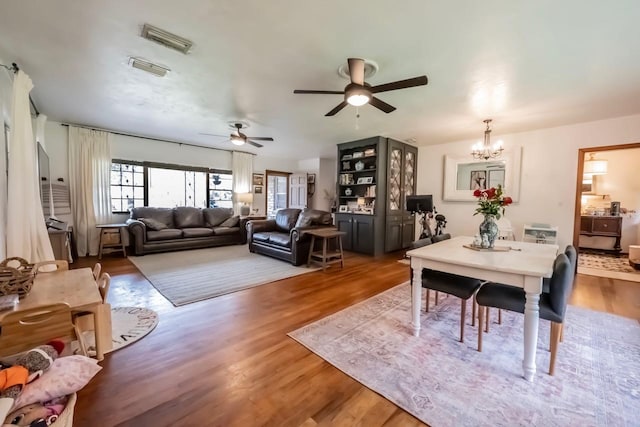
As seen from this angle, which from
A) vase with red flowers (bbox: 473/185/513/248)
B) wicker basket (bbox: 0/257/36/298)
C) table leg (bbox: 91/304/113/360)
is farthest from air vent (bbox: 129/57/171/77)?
vase with red flowers (bbox: 473/185/513/248)

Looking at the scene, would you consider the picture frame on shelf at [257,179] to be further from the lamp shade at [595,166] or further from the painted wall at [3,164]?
the lamp shade at [595,166]

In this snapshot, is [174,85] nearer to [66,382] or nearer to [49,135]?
[66,382]

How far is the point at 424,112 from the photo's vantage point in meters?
3.84

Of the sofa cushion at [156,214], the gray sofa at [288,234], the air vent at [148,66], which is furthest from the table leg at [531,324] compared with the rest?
the sofa cushion at [156,214]

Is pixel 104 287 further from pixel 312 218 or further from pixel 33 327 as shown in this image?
pixel 312 218

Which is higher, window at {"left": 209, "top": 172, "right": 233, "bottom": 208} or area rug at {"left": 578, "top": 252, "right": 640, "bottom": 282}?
window at {"left": 209, "top": 172, "right": 233, "bottom": 208}

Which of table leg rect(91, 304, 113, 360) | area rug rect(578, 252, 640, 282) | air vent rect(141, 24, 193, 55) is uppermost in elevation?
air vent rect(141, 24, 193, 55)

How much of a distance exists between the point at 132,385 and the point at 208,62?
2.74 meters

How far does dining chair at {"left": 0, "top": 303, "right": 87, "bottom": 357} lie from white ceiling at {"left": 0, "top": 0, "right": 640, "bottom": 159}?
2.04m

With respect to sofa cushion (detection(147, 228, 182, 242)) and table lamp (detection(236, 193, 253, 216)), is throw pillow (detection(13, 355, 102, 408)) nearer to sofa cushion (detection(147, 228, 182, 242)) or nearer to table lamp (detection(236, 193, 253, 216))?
sofa cushion (detection(147, 228, 182, 242))

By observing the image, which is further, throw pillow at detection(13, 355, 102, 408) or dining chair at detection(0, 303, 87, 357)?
dining chair at detection(0, 303, 87, 357)

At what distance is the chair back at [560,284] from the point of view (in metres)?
1.67

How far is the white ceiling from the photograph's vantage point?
6.05ft

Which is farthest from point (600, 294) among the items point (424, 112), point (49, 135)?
point (49, 135)
